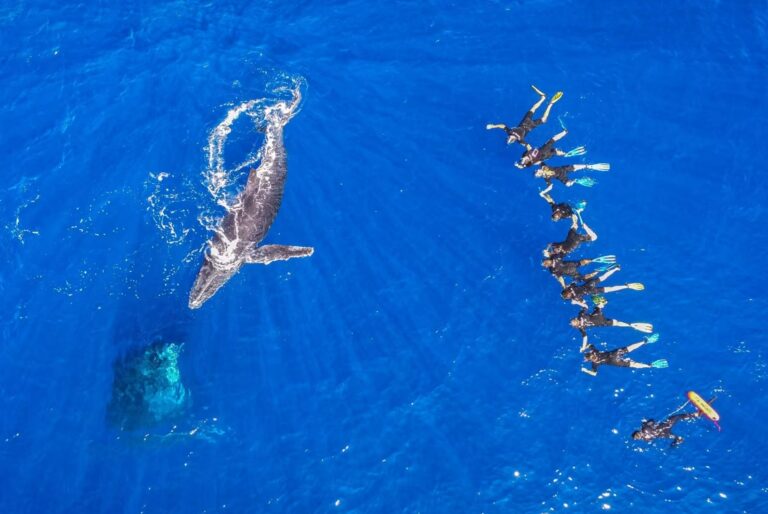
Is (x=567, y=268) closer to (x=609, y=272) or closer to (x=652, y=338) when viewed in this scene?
(x=609, y=272)

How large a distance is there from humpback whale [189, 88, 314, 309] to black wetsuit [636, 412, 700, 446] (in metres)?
12.5

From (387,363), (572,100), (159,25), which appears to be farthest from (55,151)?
(572,100)

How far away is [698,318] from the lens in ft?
68.6

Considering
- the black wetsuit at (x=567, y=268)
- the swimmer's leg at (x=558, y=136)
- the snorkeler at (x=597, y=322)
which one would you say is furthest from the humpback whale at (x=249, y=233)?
the snorkeler at (x=597, y=322)

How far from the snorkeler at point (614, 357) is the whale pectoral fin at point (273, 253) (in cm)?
1000

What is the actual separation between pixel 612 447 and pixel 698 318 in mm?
5486

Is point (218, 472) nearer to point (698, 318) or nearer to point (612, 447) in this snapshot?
point (612, 447)

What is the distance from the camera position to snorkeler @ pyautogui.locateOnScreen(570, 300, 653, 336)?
19328 millimetres

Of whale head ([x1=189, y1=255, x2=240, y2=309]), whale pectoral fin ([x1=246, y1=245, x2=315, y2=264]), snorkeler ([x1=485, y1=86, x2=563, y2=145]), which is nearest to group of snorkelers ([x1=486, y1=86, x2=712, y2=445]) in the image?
snorkeler ([x1=485, y1=86, x2=563, y2=145])

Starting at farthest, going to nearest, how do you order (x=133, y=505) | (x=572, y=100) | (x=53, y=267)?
(x=572, y=100) → (x=53, y=267) → (x=133, y=505)

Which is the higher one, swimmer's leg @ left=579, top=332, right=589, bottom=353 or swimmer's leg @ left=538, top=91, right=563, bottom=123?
swimmer's leg @ left=538, top=91, right=563, bottom=123

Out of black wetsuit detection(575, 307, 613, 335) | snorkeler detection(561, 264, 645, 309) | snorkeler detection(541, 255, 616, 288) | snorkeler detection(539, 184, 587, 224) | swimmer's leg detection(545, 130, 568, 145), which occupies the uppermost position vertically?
swimmer's leg detection(545, 130, 568, 145)

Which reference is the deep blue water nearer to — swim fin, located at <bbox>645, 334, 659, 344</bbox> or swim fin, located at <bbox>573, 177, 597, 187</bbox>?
swim fin, located at <bbox>573, 177, 597, 187</bbox>

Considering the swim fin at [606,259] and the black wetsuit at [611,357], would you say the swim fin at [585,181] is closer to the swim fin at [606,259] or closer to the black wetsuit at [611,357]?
the swim fin at [606,259]
